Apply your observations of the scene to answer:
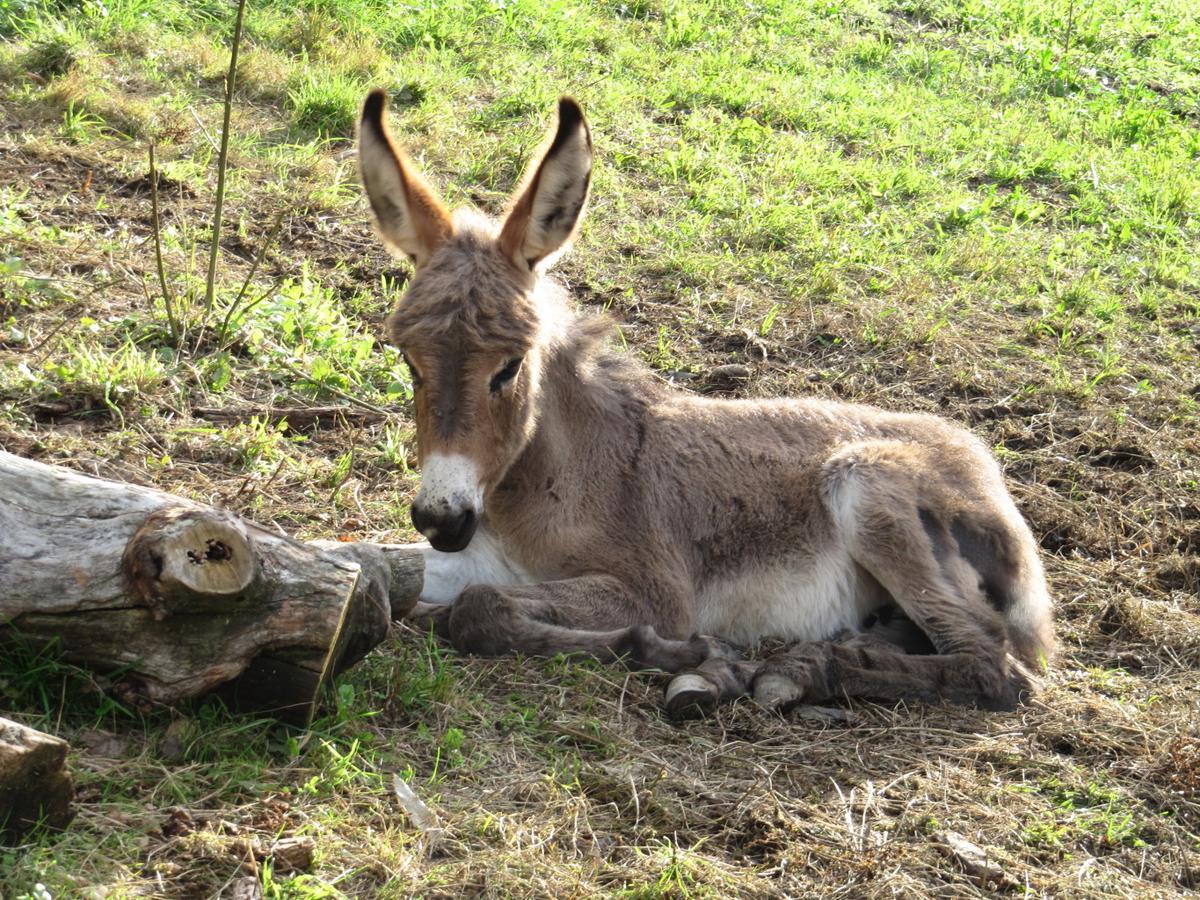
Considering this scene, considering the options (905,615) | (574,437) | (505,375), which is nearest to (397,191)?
(505,375)

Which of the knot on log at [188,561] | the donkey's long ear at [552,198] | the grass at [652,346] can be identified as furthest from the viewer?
the donkey's long ear at [552,198]

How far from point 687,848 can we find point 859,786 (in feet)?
2.62

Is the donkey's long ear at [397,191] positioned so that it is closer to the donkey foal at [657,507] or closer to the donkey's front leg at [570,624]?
the donkey foal at [657,507]

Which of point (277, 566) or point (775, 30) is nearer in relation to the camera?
point (277, 566)

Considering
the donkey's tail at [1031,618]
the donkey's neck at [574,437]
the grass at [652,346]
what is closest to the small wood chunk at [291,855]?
the grass at [652,346]

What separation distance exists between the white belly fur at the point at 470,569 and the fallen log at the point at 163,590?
64.6 inches

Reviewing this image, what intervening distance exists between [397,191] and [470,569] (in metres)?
1.63

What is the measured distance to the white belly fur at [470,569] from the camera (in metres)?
5.53

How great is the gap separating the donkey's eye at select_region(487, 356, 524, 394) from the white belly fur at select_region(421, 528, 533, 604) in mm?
911

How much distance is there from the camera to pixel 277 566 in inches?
147

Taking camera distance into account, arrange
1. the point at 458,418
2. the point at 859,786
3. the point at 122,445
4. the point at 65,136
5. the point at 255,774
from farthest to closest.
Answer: the point at 65,136 → the point at 122,445 → the point at 458,418 → the point at 859,786 → the point at 255,774

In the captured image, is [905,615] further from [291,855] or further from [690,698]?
[291,855]

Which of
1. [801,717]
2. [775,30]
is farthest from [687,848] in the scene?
[775,30]

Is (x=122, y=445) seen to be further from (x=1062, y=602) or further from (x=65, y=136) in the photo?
(x=1062, y=602)
